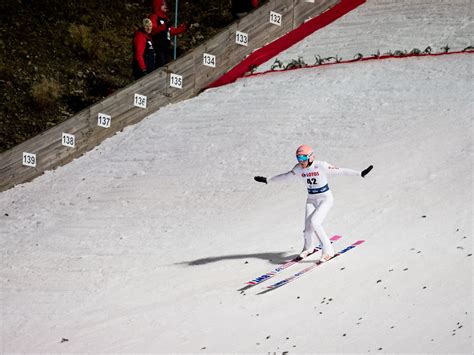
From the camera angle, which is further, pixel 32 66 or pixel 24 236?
pixel 32 66

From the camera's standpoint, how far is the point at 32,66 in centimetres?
2408

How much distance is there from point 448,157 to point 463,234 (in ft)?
9.45

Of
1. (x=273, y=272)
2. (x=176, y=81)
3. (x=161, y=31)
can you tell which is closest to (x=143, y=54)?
(x=161, y=31)

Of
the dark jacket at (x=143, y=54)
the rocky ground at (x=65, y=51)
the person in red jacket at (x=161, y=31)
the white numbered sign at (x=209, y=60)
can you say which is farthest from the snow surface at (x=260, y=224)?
the rocky ground at (x=65, y=51)

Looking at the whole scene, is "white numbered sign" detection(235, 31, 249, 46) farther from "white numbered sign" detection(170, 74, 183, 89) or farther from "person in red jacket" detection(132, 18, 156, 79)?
"person in red jacket" detection(132, 18, 156, 79)

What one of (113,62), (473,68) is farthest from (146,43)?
(473,68)

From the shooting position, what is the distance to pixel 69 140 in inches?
776

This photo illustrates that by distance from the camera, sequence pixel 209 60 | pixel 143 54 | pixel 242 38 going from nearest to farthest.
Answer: pixel 143 54
pixel 209 60
pixel 242 38

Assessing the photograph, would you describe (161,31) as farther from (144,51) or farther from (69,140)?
(69,140)

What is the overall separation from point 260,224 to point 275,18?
8245 mm

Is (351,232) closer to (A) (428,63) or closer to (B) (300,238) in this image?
(B) (300,238)

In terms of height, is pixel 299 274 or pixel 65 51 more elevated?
pixel 65 51

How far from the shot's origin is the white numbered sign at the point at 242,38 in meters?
21.9

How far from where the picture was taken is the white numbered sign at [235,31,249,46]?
2192 centimetres
